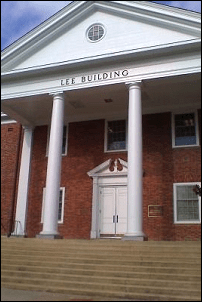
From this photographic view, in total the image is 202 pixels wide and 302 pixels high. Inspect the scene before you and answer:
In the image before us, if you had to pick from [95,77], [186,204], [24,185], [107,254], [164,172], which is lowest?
[107,254]

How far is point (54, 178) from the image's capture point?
13500 millimetres

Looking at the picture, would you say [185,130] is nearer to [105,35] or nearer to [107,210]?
[107,210]

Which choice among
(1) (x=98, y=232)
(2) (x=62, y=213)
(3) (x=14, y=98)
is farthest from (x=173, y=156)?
(3) (x=14, y=98)

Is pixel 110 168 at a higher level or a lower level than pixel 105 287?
higher

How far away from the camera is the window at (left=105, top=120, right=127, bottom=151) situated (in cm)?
1689

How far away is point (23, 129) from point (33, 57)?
189 inches

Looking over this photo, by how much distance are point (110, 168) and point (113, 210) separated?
196 cm

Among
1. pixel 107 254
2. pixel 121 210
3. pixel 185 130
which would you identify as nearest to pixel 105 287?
pixel 107 254

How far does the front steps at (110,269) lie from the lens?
7547 millimetres

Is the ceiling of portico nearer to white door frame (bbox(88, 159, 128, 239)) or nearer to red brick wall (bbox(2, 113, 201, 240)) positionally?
red brick wall (bbox(2, 113, 201, 240))

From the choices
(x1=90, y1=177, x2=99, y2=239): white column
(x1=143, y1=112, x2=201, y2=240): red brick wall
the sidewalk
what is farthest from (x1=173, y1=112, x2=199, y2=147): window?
the sidewalk

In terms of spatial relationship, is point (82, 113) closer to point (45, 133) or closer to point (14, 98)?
point (45, 133)

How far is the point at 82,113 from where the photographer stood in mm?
17469

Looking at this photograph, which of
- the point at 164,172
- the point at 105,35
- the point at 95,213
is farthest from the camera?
the point at 95,213
